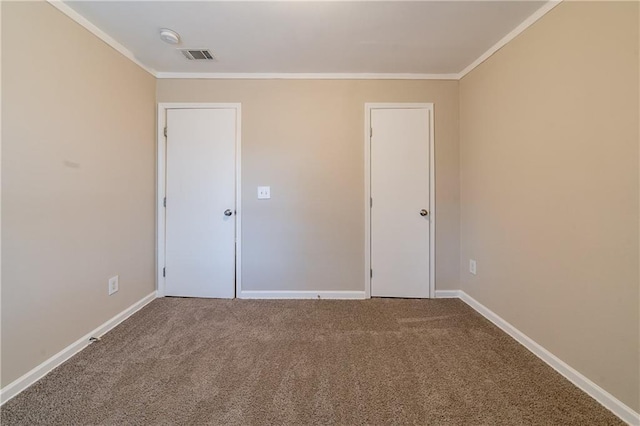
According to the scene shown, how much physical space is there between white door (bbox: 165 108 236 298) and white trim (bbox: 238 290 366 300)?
0.20 m

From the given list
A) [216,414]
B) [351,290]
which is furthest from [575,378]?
[216,414]

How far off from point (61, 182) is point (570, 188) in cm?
310

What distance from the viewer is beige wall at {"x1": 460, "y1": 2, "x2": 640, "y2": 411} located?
48.8 inches

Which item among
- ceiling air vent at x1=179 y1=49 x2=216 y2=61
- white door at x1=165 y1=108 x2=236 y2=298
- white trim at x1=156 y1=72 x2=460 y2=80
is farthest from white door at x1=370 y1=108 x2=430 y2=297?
ceiling air vent at x1=179 y1=49 x2=216 y2=61

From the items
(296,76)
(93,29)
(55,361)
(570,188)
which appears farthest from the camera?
(296,76)

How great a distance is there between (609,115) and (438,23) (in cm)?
116

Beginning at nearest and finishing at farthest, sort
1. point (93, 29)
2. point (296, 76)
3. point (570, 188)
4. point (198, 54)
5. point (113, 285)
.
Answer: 1. point (570, 188)
2. point (93, 29)
3. point (113, 285)
4. point (198, 54)
5. point (296, 76)

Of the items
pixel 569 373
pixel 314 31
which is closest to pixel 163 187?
pixel 314 31

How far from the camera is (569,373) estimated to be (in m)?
1.50

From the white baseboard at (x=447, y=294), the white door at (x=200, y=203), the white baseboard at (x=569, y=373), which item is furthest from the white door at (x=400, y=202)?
the white door at (x=200, y=203)

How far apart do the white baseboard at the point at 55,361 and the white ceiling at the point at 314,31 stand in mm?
2219

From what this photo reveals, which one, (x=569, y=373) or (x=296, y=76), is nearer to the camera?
(x=569, y=373)

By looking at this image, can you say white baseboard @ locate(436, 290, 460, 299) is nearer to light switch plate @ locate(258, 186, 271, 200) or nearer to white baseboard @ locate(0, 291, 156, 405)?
light switch plate @ locate(258, 186, 271, 200)

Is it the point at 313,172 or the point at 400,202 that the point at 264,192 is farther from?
the point at 400,202
